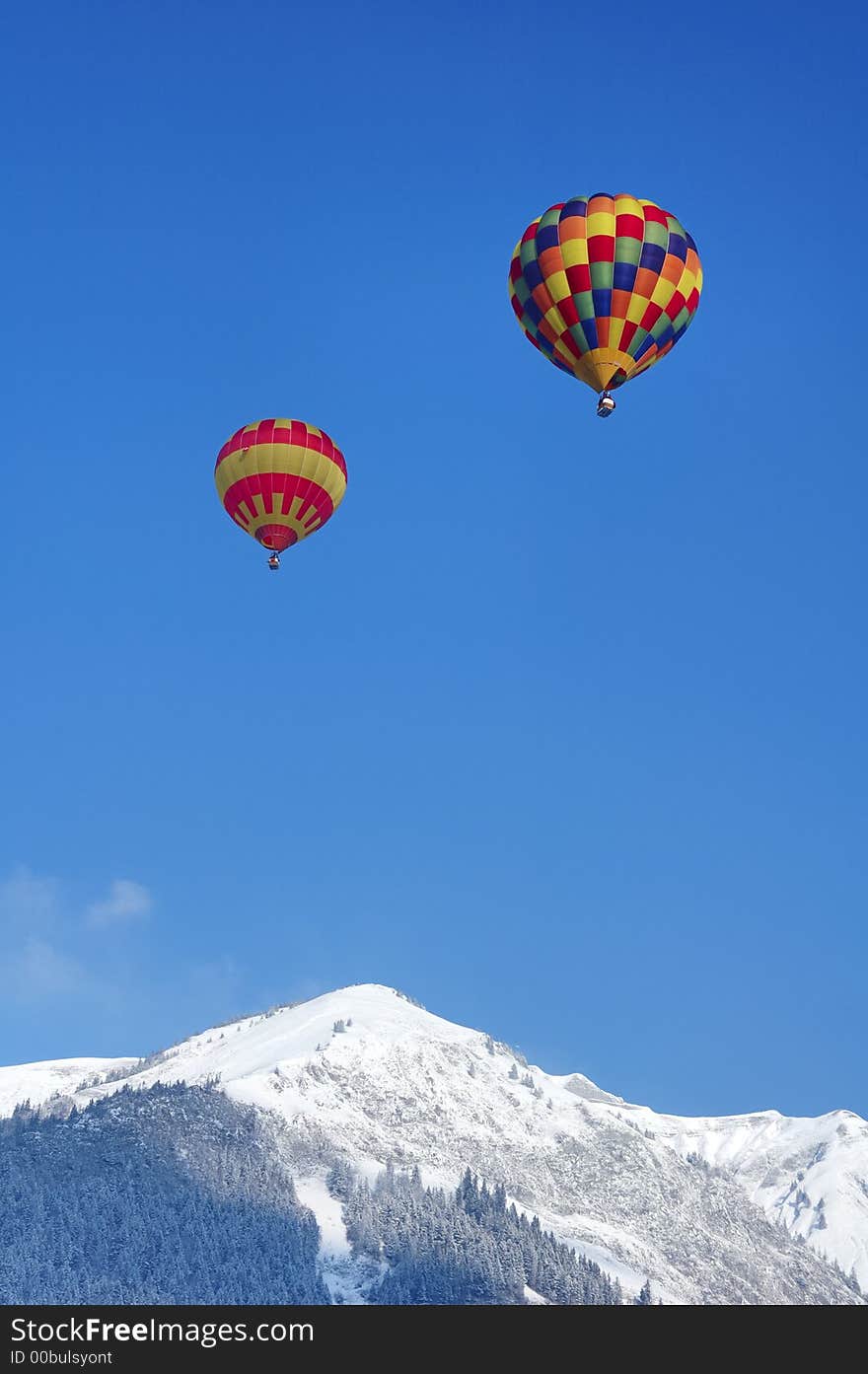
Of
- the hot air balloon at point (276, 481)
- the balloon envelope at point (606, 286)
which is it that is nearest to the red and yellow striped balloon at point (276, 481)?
the hot air balloon at point (276, 481)

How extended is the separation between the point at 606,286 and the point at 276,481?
2398 centimetres

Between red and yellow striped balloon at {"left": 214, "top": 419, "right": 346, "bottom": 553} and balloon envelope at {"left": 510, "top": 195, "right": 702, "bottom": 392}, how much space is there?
18.7 m

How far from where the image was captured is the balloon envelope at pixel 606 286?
72.7 metres

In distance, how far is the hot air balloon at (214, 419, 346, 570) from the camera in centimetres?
8906

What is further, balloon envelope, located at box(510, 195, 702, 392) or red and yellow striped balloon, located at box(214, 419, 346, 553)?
red and yellow striped balloon, located at box(214, 419, 346, 553)

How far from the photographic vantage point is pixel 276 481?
293ft

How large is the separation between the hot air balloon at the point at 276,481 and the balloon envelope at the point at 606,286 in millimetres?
18704

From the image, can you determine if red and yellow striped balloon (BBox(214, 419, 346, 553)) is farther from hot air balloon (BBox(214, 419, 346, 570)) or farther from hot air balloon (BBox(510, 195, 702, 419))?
hot air balloon (BBox(510, 195, 702, 419))

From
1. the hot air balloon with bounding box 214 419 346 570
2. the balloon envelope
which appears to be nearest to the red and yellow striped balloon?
the hot air balloon with bounding box 214 419 346 570

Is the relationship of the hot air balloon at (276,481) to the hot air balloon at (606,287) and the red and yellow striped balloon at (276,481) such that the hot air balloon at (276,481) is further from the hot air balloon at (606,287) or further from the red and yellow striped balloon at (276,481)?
the hot air balloon at (606,287)
